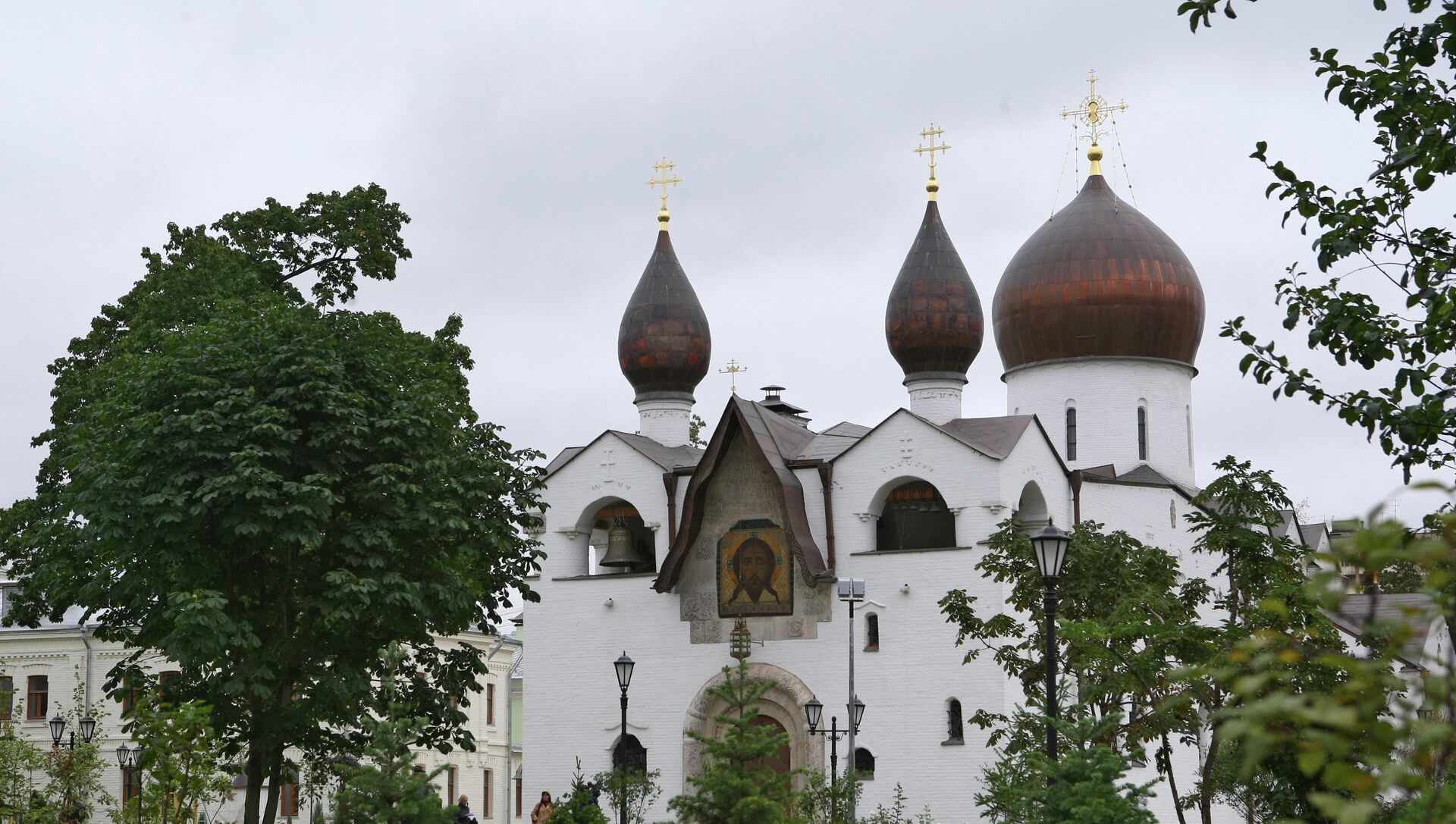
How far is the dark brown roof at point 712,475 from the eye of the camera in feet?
103

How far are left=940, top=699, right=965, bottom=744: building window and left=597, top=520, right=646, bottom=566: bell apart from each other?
7.15m

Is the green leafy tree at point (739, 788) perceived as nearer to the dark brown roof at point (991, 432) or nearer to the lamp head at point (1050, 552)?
the lamp head at point (1050, 552)

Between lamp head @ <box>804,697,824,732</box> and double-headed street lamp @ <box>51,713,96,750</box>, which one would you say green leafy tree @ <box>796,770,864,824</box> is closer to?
lamp head @ <box>804,697,824,732</box>

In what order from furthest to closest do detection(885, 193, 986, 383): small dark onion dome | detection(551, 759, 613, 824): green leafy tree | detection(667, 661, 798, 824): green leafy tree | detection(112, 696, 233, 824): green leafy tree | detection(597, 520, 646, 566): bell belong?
detection(597, 520, 646, 566): bell → detection(885, 193, 986, 383): small dark onion dome → detection(551, 759, 613, 824): green leafy tree → detection(667, 661, 798, 824): green leafy tree → detection(112, 696, 233, 824): green leafy tree

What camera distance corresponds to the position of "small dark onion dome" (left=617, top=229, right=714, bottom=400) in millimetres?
35125

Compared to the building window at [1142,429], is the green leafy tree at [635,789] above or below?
below

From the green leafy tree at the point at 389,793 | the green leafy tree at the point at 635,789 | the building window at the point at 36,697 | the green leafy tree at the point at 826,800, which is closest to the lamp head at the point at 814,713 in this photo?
the green leafy tree at the point at 826,800

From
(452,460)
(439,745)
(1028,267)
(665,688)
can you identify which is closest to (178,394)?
(452,460)

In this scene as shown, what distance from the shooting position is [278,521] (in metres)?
20.8

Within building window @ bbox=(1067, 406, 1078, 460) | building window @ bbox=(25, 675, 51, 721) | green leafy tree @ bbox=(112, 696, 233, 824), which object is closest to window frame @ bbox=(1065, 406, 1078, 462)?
building window @ bbox=(1067, 406, 1078, 460)

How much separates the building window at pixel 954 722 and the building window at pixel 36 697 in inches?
829

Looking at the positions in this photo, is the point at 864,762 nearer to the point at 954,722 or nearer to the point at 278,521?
the point at 954,722

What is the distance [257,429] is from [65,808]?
21.3ft

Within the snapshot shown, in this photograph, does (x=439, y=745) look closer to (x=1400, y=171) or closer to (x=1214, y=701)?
(x=1214, y=701)
